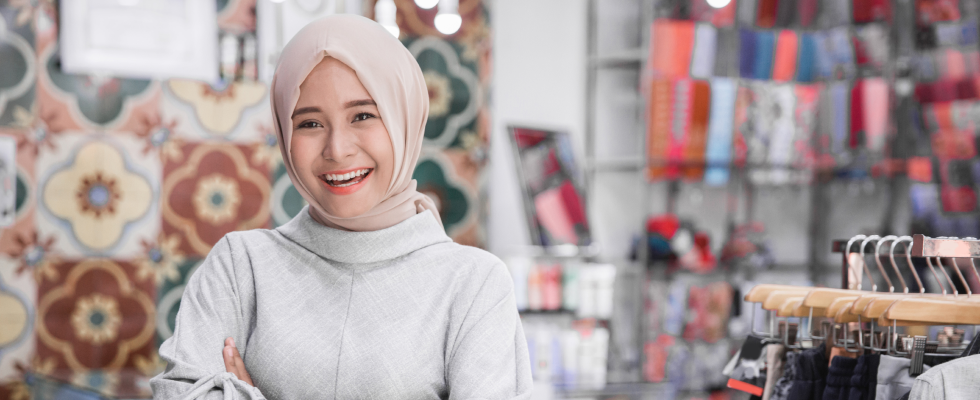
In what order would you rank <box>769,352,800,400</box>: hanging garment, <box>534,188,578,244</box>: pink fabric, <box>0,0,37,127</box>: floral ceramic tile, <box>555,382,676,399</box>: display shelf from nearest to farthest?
<box>769,352,800,400</box>: hanging garment
<box>0,0,37,127</box>: floral ceramic tile
<box>555,382,676,399</box>: display shelf
<box>534,188,578,244</box>: pink fabric

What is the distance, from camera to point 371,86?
1192mm

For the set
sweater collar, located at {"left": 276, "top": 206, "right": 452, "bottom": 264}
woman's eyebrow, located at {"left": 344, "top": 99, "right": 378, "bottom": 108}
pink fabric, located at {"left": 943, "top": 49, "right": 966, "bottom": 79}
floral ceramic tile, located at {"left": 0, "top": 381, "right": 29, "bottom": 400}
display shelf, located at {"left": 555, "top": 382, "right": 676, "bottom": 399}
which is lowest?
display shelf, located at {"left": 555, "top": 382, "right": 676, "bottom": 399}

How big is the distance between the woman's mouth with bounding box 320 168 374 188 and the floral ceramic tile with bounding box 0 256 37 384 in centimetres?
289

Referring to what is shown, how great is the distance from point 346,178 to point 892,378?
1.17m

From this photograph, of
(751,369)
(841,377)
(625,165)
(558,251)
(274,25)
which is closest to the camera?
(841,377)

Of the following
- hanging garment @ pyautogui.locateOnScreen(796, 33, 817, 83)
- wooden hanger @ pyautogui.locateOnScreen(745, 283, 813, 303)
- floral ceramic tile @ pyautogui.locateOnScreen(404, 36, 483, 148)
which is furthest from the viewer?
hanging garment @ pyautogui.locateOnScreen(796, 33, 817, 83)

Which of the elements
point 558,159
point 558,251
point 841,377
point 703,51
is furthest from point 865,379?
point 703,51

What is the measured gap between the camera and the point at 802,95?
14.8 feet

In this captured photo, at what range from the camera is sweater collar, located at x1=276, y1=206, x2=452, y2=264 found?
50.1 inches

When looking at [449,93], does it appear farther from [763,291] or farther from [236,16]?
[763,291]

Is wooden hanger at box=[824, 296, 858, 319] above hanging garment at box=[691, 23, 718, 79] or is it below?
below

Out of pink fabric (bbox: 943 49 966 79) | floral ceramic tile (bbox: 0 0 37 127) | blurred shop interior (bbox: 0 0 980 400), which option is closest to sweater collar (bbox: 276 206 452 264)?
blurred shop interior (bbox: 0 0 980 400)

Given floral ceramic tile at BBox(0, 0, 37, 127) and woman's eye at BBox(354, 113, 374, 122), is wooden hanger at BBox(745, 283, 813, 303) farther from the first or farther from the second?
floral ceramic tile at BBox(0, 0, 37, 127)

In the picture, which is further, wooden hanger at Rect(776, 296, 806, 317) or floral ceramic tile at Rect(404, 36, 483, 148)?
floral ceramic tile at Rect(404, 36, 483, 148)
